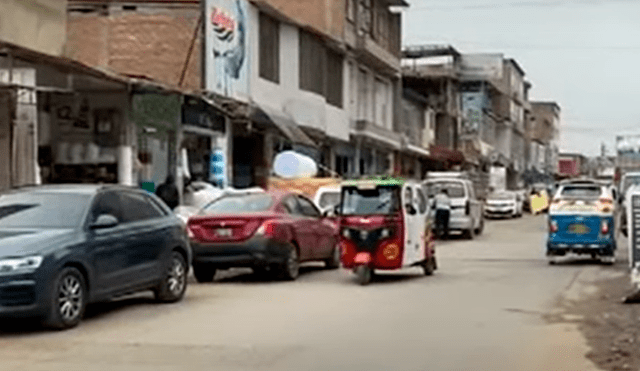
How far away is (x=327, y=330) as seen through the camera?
13281 mm

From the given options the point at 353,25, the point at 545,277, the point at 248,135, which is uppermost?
the point at 353,25

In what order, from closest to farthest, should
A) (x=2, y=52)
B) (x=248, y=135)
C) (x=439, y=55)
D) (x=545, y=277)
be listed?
(x=2, y=52), (x=545, y=277), (x=248, y=135), (x=439, y=55)

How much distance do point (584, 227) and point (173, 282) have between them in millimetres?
11281

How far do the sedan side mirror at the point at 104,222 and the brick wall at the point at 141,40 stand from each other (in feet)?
61.6

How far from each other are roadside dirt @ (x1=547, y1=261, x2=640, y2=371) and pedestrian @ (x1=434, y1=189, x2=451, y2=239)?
627 inches

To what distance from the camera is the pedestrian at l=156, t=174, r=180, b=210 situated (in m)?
27.9

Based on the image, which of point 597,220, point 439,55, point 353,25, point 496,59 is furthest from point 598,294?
point 496,59

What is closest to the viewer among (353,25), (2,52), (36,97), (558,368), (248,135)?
(558,368)

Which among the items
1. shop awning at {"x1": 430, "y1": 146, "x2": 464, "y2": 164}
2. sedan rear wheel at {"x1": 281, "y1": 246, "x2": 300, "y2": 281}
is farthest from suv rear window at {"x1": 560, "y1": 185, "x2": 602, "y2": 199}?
shop awning at {"x1": 430, "y1": 146, "x2": 464, "y2": 164}

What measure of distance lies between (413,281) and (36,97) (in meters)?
9.06

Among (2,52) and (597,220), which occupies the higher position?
(2,52)

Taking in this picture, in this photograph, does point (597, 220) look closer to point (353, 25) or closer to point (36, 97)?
point (36, 97)

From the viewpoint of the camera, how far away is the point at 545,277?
21531 mm

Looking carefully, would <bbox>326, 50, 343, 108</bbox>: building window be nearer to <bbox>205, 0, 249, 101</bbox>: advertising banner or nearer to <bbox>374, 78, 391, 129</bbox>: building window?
<bbox>374, 78, 391, 129</bbox>: building window
